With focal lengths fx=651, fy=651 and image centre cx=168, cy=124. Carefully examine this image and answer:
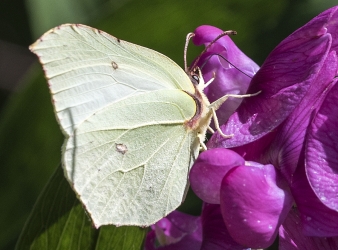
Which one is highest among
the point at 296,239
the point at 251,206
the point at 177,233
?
the point at 251,206

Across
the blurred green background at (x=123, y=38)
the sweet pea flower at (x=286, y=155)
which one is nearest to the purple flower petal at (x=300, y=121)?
the sweet pea flower at (x=286, y=155)

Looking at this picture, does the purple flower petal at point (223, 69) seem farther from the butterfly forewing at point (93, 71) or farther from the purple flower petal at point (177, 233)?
the purple flower petal at point (177, 233)

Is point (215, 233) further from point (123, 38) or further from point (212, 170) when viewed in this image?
point (123, 38)

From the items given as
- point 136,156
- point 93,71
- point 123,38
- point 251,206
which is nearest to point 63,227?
point 136,156

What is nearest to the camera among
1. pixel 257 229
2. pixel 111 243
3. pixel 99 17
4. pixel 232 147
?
pixel 257 229

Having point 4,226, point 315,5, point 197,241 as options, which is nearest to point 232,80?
point 197,241

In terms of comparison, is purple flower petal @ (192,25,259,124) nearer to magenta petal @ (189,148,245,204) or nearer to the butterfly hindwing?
the butterfly hindwing

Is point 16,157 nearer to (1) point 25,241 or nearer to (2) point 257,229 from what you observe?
(1) point 25,241

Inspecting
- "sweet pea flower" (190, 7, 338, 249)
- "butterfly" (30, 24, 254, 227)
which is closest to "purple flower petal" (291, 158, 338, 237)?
"sweet pea flower" (190, 7, 338, 249)
